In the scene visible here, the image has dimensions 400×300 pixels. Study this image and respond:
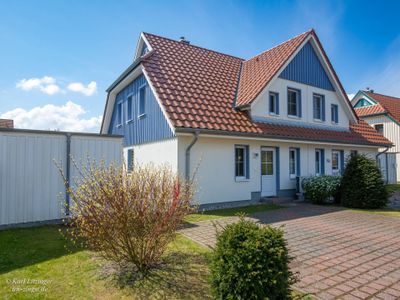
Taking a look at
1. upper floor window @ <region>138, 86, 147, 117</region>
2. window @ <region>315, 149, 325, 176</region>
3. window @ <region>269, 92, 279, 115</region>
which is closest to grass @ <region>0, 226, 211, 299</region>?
upper floor window @ <region>138, 86, 147, 117</region>

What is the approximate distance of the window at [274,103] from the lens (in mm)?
13914

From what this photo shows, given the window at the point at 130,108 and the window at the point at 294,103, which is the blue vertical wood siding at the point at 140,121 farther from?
the window at the point at 294,103

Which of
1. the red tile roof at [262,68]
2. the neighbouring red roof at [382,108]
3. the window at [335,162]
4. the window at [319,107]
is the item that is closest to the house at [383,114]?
the neighbouring red roof at [382,108]

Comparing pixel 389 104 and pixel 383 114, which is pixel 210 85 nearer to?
pixel 383 114

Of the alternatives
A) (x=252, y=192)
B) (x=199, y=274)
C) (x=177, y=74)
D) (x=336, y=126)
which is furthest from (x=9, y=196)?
(x=336, y=126)

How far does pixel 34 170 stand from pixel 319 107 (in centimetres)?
1479

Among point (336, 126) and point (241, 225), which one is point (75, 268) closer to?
Result: point (241, 225)

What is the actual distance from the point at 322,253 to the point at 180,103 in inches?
290

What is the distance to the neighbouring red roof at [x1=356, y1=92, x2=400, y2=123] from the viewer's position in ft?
86.8

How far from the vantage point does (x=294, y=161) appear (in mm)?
14289

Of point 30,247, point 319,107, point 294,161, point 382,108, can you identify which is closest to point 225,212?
point 294,161

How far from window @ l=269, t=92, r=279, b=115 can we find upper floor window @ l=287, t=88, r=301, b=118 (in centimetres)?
115

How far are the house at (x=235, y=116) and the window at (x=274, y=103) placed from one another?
0.16 ft

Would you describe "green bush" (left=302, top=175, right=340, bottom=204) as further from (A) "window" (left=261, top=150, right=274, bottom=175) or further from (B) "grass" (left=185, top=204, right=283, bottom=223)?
(B) "grass" (left=185, top=204, right=283, bottom=223)
